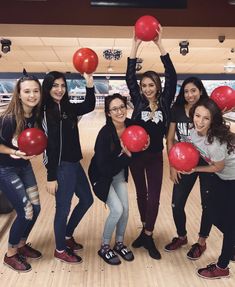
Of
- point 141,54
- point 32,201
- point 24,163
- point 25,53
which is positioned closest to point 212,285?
point 32,201

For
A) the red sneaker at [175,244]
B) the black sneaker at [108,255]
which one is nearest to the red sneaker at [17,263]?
the black sneaker at [108,255]

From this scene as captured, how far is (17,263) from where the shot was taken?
190 cm

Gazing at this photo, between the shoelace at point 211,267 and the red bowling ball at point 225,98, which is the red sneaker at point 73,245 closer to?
the shoelace at point 211,267

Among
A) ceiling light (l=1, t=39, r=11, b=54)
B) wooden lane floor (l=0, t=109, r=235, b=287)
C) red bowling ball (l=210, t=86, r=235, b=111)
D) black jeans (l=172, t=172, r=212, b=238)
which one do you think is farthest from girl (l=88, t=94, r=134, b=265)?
ceiling light (l=1, t=39, r=11, b=54)

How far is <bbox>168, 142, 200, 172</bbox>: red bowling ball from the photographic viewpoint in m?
1.64

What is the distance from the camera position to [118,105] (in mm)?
1818

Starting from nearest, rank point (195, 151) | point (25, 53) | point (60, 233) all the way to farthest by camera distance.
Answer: point (195, 151)
point (60, 233)
point (25, 53)

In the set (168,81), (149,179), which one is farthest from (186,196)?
(168,81)

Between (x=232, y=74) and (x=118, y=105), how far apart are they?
9.97 metres

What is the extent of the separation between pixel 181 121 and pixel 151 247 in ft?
2.61

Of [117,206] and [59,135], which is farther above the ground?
[59,135]

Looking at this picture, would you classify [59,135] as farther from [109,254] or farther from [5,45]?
[5,45]

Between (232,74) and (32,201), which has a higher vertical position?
(232,74)

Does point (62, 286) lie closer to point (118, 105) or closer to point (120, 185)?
point (120, 185)
